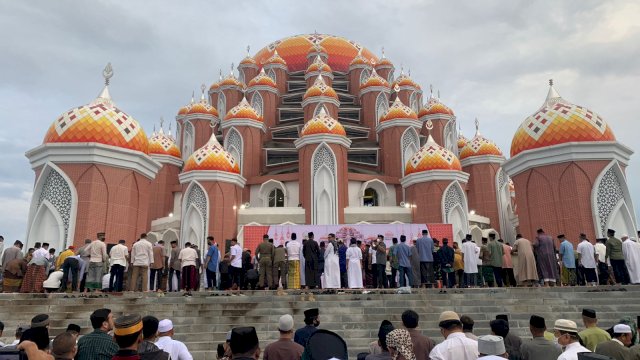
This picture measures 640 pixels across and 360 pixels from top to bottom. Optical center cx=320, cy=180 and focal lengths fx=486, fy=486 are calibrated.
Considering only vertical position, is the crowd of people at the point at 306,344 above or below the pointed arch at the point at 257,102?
below

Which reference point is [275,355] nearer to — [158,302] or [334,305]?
[334,305]

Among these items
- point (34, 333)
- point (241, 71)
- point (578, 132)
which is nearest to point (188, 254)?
point (34, 333)

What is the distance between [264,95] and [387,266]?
20.8 m

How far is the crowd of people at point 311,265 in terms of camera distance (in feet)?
34.7

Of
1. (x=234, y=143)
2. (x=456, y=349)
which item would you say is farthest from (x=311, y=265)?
(x=234, y=143)

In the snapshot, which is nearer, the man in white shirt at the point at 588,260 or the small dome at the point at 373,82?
the man in white shirt at the point at 588,260

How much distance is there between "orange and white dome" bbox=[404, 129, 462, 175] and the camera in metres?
23.3

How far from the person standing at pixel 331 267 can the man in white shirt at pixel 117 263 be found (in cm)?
450

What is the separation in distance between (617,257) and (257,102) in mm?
24043

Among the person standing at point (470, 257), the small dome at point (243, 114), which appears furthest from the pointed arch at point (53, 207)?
the small dome at point (243, 114)

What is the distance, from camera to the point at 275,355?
374 cm

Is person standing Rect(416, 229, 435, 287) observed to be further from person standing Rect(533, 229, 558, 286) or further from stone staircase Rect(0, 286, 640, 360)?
person standing Rect(533, 229, 558, 286)

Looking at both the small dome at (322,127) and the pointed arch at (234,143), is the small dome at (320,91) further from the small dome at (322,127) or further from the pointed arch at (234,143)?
the pointed arch at (234,143)

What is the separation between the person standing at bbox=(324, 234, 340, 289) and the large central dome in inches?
1108
